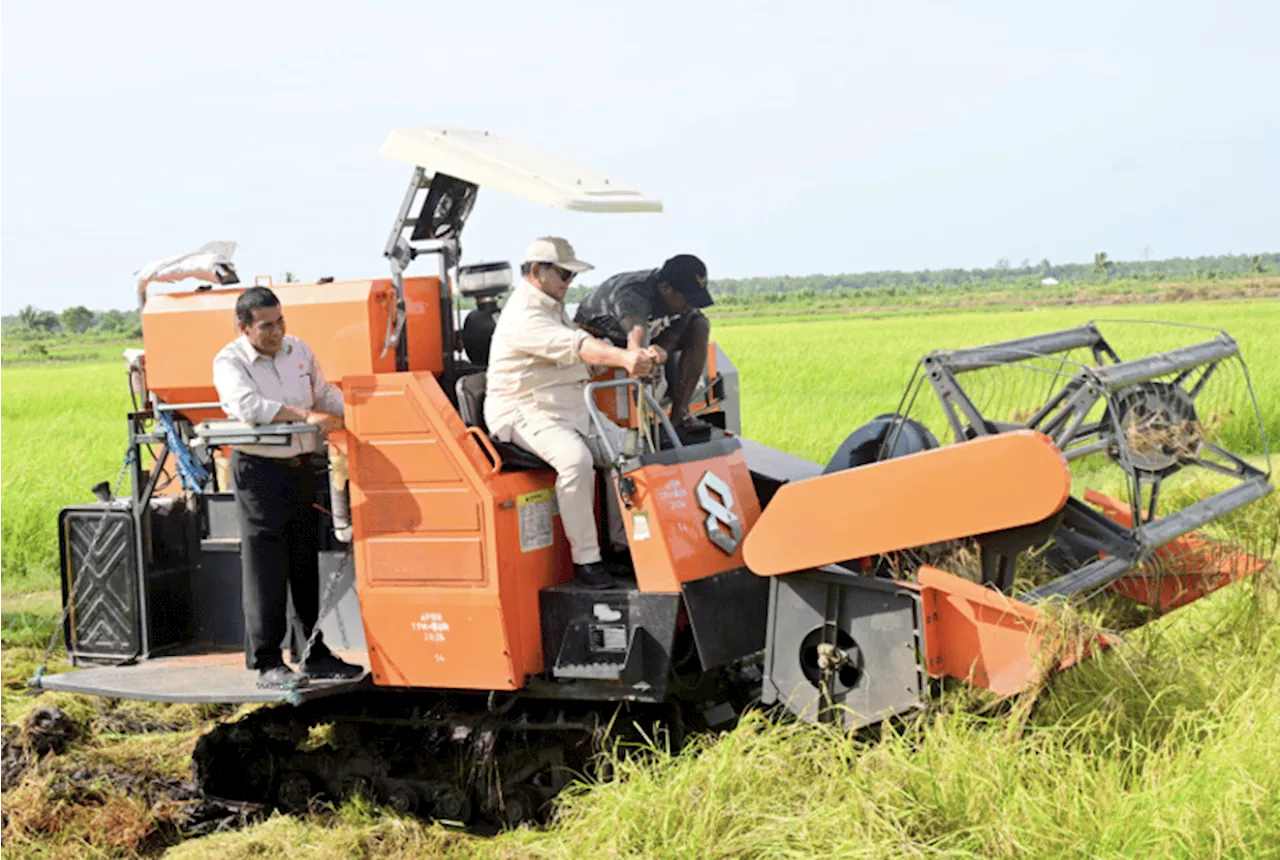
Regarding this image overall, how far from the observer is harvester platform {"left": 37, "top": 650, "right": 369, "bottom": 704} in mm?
5605

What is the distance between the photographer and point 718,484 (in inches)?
222

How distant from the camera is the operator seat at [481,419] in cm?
564

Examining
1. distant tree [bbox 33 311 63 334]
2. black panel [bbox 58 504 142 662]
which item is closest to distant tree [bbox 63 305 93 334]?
distant tree [bbox 33 311 63 334]

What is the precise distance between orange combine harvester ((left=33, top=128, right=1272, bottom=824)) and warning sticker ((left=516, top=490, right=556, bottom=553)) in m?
0.01

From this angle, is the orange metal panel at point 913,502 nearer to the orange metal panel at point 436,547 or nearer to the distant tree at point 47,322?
the orange metal panel at point 436,547

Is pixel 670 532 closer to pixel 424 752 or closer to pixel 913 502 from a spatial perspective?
pixel 913 502

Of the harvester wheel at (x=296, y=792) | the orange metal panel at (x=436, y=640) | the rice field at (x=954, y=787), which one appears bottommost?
the harvester wheel at (x=296, y=792)

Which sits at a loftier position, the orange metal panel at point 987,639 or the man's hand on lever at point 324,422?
the man's hand on lever at point 324,422

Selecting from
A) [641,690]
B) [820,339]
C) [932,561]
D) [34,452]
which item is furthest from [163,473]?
[820,339]

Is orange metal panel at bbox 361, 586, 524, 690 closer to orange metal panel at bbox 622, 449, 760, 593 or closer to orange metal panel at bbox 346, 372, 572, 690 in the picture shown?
orange metal panel at bbox 346, 372, 572, 690

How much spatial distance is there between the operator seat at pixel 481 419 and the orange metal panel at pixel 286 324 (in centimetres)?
37

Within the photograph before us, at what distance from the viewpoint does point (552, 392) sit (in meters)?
5.62

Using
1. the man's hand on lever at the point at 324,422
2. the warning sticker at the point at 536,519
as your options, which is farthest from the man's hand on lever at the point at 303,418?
the warning sticker at the point at 536,519

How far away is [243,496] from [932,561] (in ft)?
9.27
